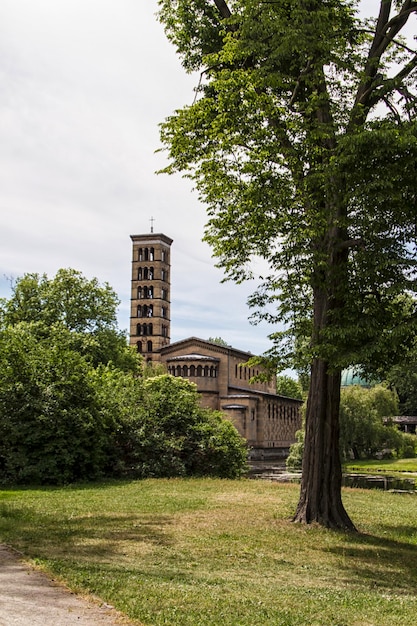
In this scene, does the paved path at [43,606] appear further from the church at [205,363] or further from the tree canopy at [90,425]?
the church at [205,363]

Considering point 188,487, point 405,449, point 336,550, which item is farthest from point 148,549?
point 405,449

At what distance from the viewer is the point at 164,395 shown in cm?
2894

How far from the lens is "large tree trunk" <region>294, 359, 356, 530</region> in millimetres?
15203

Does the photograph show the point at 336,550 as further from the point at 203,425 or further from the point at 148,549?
the point at 203,425

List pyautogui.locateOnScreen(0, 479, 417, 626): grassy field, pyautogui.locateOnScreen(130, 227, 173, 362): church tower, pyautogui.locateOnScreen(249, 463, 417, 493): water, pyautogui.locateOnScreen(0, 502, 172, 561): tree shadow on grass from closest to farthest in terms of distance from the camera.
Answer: pyautogui.locateOnScreen(0, 479, 417, 626): grassy field, pyautogui.locateOnScreen(0, 502, 172, 561): tree shadow on grass, pyautogui.locateOnScreen(249, 463, 417, 493): water, pyautogui.locateOnScreen(130, 227, 173, 362): church tower

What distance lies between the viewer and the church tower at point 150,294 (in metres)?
101

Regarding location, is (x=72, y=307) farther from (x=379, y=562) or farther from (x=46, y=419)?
(x=379, y=562)

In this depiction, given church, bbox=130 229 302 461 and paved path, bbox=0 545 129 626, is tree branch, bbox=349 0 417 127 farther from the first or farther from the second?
church, bbox=130 229 302 461

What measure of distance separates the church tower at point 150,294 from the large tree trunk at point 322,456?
85172 mm

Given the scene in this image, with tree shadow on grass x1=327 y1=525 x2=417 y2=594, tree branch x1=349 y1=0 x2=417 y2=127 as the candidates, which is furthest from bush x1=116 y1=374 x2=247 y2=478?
tree branch x1=349 y1=0 x2=417 y2=127

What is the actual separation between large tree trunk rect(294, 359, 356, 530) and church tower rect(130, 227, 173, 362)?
85.2 m

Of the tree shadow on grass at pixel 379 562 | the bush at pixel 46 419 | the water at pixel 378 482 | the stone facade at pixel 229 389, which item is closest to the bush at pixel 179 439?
the bush at pixel 46 419

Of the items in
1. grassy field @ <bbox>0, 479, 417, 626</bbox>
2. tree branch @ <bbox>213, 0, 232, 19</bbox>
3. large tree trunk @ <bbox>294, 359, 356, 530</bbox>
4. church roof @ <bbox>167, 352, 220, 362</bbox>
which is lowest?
grassy field @ <bbox>0, 479, 417, 626</bbox>

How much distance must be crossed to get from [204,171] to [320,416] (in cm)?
649
